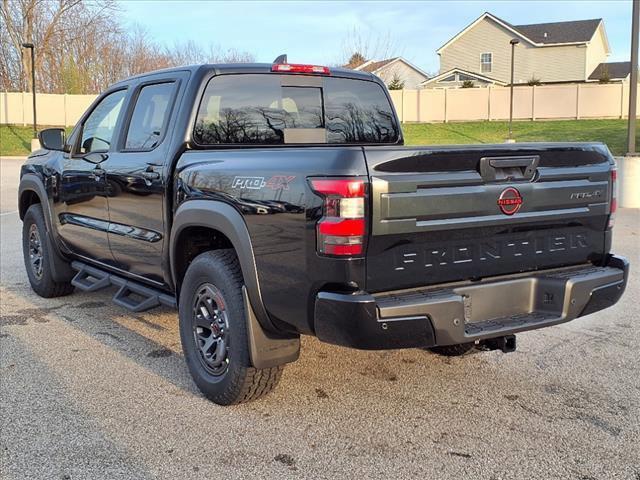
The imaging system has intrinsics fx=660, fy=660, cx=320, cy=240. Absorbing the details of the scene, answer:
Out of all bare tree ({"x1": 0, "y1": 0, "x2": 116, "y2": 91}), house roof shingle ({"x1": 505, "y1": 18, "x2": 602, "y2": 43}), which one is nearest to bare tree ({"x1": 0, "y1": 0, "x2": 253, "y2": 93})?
bare tree ({"x1": 0, "y1": 0, "x2": 116, "y2": 91})

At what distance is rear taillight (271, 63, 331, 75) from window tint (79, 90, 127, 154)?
1266 millimetres

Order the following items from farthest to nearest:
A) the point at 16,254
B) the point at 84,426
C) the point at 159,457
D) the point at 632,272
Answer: the point at 16,254 < the point at 632,272 < the point at 84,426 < the point at 159,457

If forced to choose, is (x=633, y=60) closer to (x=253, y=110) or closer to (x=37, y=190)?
(x=253, y=110)

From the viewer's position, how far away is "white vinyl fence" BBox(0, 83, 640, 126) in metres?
37.0

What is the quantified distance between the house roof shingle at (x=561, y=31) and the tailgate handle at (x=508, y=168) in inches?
1921

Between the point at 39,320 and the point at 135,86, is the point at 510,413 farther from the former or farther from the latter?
the point at 39,320

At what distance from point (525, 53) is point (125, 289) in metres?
49.0

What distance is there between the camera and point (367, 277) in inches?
117

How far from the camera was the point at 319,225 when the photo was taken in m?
2.96

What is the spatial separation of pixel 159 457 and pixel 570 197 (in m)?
2.49

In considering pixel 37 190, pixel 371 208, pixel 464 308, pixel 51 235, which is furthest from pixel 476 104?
pixel 371 208

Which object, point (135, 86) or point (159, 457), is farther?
point (135, 86)

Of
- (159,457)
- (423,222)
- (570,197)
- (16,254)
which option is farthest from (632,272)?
(16,254)

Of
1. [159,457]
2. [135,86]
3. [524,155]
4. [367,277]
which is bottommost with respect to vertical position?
[159,457]
